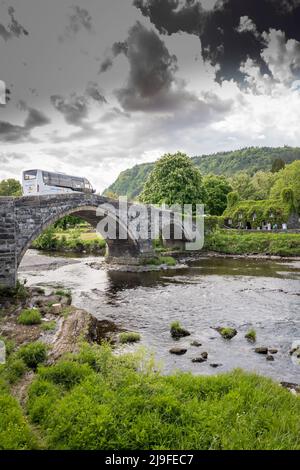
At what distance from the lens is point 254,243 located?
49875mm

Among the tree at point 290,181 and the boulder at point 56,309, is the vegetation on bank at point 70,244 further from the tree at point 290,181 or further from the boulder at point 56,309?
the boulder at point 56,309

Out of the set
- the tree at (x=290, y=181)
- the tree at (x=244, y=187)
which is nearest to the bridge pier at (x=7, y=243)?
the tree at (x=290, y=181)

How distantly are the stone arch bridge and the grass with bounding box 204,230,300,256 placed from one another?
13087mm

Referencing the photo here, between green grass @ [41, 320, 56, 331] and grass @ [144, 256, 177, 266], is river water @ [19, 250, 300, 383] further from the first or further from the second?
green grass @ [41, 320, 56, 331]

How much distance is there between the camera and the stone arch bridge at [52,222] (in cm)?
2062

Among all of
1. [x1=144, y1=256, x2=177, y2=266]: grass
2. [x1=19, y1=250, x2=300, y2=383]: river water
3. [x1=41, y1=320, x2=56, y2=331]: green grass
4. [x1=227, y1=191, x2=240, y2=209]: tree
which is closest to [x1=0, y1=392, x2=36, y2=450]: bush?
[x1=19, y1=250, x2=300, y2=383]: river water

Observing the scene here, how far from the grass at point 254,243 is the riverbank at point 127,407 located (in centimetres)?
4058

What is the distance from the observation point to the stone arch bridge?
2062cm

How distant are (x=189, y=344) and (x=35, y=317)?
6.83m

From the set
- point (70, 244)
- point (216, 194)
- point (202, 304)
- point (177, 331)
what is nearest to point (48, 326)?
point (177, 331)

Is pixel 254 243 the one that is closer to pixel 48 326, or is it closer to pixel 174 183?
pixel 174 183

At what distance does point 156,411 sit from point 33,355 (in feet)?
16.4

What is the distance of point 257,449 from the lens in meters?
6.16
